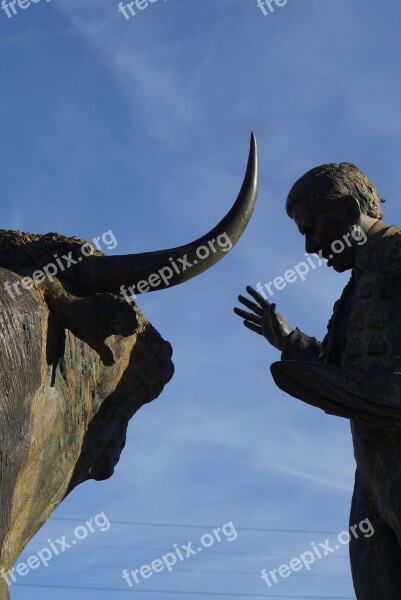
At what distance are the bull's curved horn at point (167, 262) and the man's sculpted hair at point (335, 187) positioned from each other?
1.70 ft

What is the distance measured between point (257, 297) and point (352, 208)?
0.94 meters

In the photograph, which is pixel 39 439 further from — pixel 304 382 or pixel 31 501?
pixel 304 382

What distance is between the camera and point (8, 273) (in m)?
5.49

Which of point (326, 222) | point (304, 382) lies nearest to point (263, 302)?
point (326, 222)

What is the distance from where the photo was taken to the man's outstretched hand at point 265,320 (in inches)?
260

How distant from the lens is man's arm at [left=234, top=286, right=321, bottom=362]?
646 cm

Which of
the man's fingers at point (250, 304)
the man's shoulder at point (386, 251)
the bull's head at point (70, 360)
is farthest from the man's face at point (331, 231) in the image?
the man's fingers at point (250, 304)

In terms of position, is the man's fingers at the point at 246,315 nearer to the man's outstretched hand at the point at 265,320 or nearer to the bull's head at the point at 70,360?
the man's outstretched hand at the point at 265,320

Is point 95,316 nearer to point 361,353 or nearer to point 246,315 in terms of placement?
point 361,353

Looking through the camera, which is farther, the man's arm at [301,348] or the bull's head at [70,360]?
the man's arm at [301,348]

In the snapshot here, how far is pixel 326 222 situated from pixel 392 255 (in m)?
0.48

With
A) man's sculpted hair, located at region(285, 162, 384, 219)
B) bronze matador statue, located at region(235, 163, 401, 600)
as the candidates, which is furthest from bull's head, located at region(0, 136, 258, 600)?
bronze matador statue, located at region(235, 163, 401, 600)

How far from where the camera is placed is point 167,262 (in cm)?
551

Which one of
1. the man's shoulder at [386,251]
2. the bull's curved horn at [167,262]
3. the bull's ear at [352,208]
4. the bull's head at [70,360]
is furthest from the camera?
the bull's ear at [352,208]
